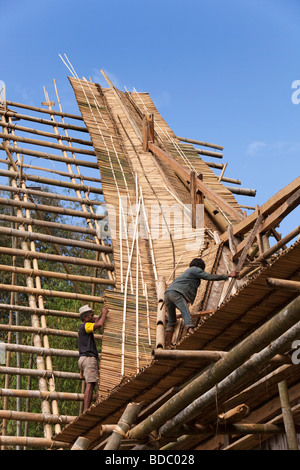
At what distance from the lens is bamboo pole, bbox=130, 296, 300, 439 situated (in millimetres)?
3021

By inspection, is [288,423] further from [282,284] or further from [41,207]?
[41,207]

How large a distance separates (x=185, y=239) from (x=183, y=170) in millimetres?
1498

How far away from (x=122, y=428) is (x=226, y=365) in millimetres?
847

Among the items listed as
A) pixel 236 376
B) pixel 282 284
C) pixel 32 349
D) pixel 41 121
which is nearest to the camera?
pixel 282 284

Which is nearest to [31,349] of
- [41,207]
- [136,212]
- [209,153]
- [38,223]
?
[38,223]

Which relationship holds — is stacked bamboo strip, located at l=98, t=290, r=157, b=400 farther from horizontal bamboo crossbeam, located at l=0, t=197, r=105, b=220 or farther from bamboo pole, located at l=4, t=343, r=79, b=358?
horizontal bamboo crossbeam, located at l=0, t=197, r=105, b=220

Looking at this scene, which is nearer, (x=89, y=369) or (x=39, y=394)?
(x=39, y=394)

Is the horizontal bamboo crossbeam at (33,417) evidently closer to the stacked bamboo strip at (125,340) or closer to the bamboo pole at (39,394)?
the bamboo pole at (39,394)

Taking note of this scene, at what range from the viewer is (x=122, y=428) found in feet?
12.7

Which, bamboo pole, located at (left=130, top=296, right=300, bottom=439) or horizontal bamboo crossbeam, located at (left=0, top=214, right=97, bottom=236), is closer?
bamboo pole, located at (left=130, top=296, right=300, bottom=439)

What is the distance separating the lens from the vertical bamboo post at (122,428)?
3.82m

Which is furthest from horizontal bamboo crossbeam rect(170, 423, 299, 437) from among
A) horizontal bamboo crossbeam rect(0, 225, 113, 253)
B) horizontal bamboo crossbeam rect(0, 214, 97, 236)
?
horizontal bamboo crossbeam rect(0, 214, 97, 236)
